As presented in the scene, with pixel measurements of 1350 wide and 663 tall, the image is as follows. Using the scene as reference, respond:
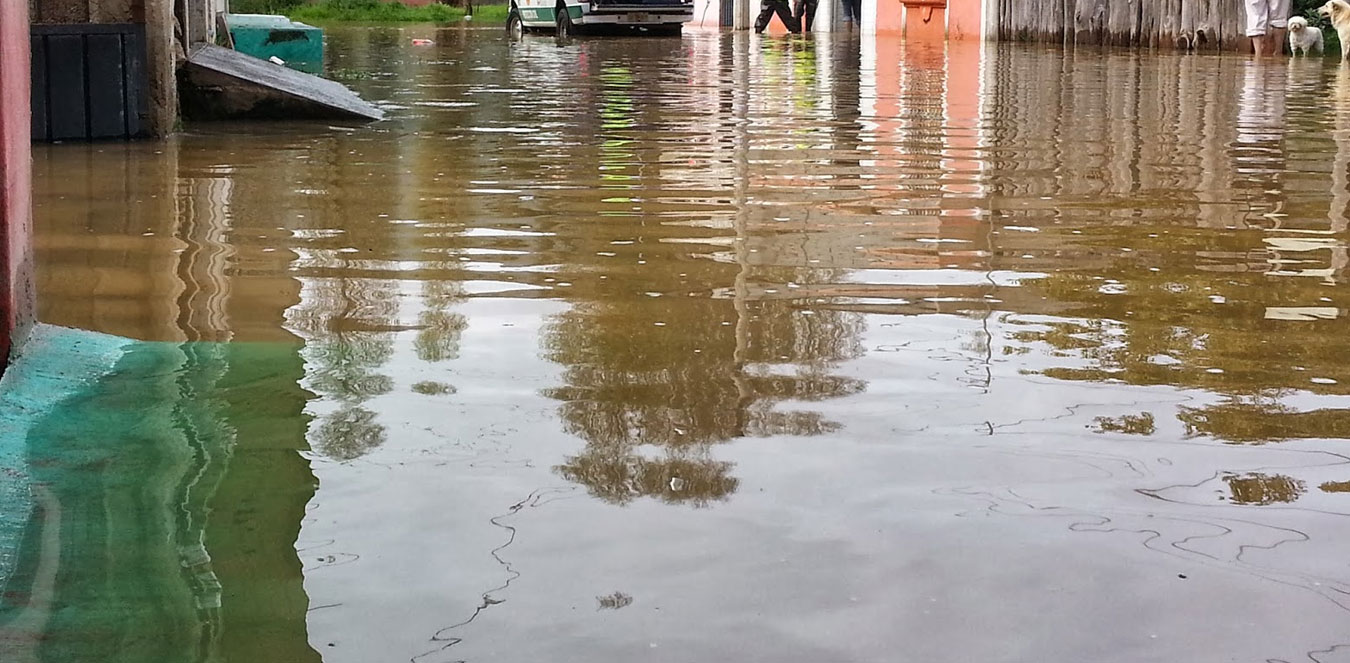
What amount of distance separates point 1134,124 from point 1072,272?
19.6ft

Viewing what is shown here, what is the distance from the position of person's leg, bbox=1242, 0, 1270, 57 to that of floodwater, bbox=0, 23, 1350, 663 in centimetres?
1454

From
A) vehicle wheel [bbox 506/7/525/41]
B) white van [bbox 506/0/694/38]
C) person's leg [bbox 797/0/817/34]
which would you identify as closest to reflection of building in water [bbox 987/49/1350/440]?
white van [bbox 506/0/694/38]

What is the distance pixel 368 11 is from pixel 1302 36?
30623 mm

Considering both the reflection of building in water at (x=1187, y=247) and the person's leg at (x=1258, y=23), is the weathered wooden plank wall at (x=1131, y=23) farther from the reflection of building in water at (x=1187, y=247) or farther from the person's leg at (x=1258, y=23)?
the reflection of building in water at (x=1187, y=247)

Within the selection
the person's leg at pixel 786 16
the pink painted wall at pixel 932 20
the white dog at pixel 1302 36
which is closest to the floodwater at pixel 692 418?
the white dog at pixel 1302 36

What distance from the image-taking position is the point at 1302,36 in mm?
21203

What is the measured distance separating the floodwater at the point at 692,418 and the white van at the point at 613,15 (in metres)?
24.1

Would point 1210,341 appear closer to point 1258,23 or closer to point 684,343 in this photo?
point 684,343

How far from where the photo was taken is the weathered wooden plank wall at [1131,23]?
22906 mm

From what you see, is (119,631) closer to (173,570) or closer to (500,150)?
(173,570)

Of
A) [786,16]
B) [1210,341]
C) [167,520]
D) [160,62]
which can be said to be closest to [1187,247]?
[1210,341]

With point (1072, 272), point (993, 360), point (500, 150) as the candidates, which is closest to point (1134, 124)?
point (500, 150)

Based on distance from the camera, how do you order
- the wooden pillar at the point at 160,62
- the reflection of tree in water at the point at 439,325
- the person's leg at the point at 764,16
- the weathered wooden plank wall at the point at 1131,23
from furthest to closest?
the person's leg at the point at 764,16, the weathered wooden plank wall at the point at 1131,23, the wooden pillar at the point at 160,62, the reflection of tree in water at the point at 439,325

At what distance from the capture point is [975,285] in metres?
5.21
